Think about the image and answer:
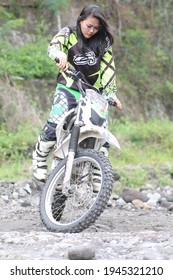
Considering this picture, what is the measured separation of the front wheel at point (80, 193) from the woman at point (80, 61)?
440 mm

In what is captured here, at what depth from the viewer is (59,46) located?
21.7 feet

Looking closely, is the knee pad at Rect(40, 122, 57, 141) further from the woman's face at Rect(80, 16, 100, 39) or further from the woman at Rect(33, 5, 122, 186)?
the woman's face at Rect(80, 16, 100, 39)

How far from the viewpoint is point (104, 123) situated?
253 inches

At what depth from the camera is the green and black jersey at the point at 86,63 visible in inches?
265

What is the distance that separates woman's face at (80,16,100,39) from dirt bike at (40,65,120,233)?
373 millimetres

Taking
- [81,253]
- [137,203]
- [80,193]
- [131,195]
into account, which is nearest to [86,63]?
[80,193]

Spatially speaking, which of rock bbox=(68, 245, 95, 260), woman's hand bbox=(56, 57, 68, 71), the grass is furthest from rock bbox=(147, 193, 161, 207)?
rock bbox=(68, 245, 95, 260)

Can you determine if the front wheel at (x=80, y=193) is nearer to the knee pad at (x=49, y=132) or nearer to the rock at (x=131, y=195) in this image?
the knee pad at (x=49, y=132)

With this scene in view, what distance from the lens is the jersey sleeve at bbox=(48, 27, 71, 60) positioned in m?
6.45

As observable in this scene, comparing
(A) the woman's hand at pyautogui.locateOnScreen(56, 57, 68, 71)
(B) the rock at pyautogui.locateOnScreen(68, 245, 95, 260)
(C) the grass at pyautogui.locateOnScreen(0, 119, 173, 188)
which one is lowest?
(C) the grass at pyautogui.locateOnScreen(0, 119, 173, 188)

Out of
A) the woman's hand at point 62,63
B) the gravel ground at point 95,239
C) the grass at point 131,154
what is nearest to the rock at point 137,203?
the gravel ground at point 95,239

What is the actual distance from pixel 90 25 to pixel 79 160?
4.13 ft

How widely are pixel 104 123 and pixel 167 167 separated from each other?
6.36m
